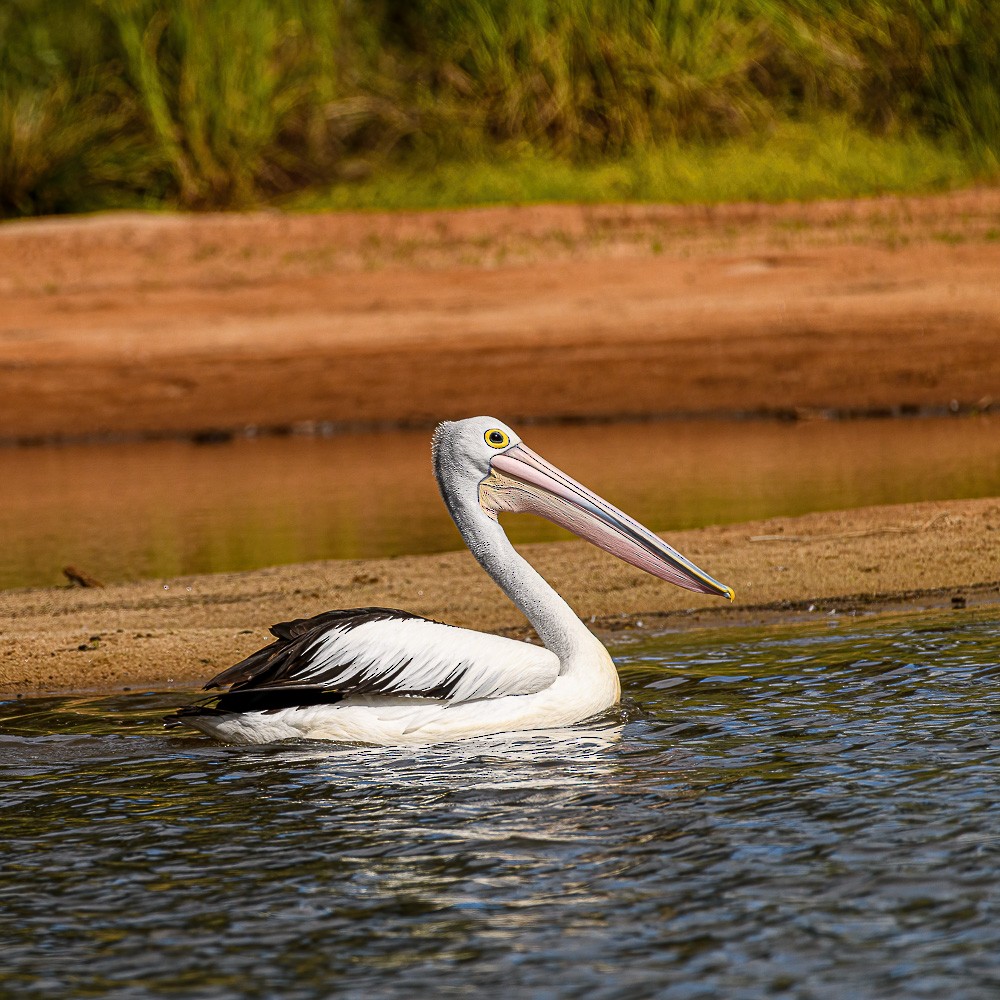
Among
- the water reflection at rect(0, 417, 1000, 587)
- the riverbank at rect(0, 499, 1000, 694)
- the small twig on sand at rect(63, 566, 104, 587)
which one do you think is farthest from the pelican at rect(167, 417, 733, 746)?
the water reflection at rect(0, 417, 1000, 587)

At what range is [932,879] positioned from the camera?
3867mm

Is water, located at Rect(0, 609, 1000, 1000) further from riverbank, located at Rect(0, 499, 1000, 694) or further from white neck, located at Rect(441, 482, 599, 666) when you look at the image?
riverbank, located at Rect(0, 499, 1000, 694)

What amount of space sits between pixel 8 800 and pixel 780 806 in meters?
2.13

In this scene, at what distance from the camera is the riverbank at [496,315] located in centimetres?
1410

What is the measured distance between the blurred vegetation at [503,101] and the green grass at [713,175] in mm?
29

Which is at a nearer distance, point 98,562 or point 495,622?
point 495,622

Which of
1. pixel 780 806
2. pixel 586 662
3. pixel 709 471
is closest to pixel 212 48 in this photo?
pixel 709 471

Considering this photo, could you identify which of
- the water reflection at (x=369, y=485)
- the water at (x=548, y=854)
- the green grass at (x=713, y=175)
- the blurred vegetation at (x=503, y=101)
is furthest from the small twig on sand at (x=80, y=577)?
the blurred vegetation at (x=503, y=101)

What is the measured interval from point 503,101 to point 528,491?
38.3 feet

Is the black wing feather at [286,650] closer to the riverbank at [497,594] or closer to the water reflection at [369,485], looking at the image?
the riverbank at [497,594]

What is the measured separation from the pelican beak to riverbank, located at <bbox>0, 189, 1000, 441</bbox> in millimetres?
8269

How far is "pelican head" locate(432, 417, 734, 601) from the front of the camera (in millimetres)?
5785

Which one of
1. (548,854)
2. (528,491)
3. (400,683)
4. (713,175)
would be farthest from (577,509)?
(713,175)

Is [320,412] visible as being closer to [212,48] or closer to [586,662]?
[212,48]
